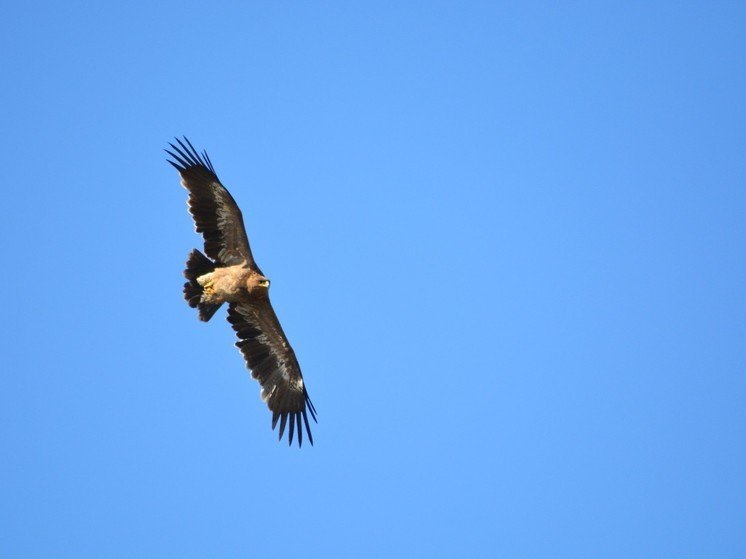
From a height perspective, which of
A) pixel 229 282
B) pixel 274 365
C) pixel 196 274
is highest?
pixel 196 274

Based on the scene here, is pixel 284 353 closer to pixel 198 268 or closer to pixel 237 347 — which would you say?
pixel 237 347

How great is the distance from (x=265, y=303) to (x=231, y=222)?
5.12 ft

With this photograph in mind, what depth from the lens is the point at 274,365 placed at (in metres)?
16.6

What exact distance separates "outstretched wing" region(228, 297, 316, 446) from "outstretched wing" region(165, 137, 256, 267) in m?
1.30

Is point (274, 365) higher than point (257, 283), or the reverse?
point (257, 283)

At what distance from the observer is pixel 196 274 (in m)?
15.4

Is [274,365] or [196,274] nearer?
[196,274]

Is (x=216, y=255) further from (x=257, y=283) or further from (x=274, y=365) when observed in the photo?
(x=274, y=365)

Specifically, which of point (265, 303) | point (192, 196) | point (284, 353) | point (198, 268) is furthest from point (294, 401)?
point (192, 196)

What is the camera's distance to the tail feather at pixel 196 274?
15.3m

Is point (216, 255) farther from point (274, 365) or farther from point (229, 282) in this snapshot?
point (274, 365)

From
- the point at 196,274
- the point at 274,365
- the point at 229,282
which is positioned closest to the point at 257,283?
the point at 229,282

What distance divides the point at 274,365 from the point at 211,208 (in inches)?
125

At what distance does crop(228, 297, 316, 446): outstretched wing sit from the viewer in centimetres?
1631
